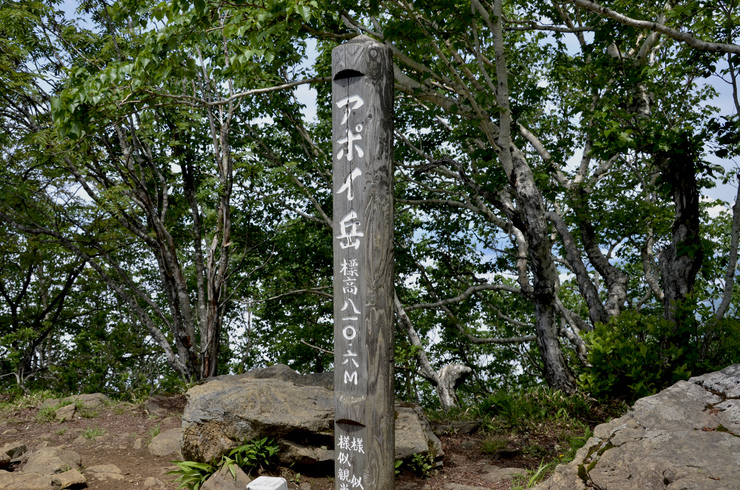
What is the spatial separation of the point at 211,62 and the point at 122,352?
325 inches

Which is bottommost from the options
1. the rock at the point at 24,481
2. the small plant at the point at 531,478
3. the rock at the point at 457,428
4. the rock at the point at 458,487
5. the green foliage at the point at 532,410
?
the rock at the point at 458,487

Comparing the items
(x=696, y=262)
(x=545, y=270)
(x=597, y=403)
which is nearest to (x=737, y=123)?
(x=696, y=262)

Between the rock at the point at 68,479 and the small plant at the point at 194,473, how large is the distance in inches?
32.6

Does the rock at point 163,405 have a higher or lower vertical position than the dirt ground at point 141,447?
higher

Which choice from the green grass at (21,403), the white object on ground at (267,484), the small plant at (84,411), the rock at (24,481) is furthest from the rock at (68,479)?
the green grass at (21,403)

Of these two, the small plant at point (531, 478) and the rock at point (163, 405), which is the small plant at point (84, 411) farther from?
the small plant at point (531, 478)

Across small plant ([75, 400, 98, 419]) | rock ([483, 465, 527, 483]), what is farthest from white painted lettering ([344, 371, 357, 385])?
small plant ([75, 400, 98, 419])

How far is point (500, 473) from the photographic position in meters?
5.41

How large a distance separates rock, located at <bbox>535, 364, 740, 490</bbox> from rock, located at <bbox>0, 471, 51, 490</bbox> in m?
4.40

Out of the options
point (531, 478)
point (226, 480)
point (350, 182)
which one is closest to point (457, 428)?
point (531, 478)

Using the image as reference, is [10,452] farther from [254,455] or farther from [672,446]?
[672,446]

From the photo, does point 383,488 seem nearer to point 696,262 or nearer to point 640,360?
point 640,360

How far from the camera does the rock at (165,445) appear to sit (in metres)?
6.17

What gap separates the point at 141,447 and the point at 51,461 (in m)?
1.14
